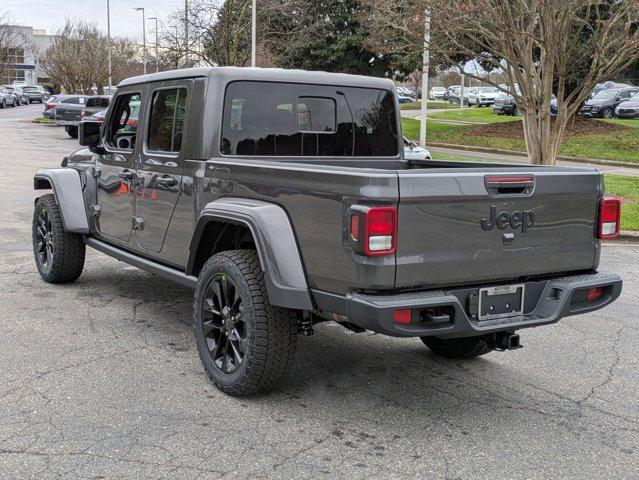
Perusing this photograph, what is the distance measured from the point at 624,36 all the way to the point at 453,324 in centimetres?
1186

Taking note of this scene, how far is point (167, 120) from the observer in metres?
5.44

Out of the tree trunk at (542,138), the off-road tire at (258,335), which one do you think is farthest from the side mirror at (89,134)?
the tree trunk at (542,138)

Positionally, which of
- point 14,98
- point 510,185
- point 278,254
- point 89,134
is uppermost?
point 14,98

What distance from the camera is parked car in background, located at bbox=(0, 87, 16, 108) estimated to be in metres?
63.1

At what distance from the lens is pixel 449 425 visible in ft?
13.7

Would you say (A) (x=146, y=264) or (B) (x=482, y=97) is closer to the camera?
(A) (x=146, y=264)

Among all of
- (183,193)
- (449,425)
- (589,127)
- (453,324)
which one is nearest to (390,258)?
(453,324)

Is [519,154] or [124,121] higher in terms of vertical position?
[124,121]

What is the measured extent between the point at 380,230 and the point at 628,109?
32274 mm

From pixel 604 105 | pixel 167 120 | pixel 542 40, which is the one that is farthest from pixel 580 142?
pixel 167 120

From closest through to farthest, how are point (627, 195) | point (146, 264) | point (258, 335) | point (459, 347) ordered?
point (258, 335)
point (459, 347)
point (146, 264)
point (627, 195)

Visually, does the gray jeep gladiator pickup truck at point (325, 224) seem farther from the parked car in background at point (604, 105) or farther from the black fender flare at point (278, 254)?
the parked car in background at point (604, 105)

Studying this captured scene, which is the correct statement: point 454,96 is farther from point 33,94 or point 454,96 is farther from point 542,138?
point 542,138

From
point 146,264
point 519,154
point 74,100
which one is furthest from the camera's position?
point 74,100
